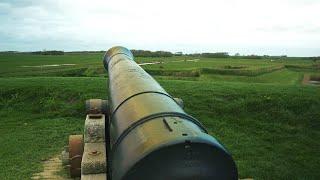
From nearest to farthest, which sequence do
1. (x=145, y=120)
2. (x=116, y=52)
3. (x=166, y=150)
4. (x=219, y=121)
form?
(x=166, y=150) → (x=145, y=120) → (x=116, y=52) → (x=219, y=121)

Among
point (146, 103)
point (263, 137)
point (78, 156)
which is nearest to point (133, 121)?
point (146, 103)

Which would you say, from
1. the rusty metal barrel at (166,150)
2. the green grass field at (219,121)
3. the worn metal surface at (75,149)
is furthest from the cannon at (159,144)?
the green grass field at (219,121)

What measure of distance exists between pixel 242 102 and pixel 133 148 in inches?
472

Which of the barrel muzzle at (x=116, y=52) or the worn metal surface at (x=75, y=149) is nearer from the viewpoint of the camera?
the worn metal surface at (x=75, y=149)

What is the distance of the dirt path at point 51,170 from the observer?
28.7ft

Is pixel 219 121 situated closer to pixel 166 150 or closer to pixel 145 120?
pixel 145 120

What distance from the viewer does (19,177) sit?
8.65 meters

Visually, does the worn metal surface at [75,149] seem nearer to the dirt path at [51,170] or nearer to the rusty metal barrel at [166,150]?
the dirt path at [51,170]

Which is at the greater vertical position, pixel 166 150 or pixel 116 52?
pixel 116 52

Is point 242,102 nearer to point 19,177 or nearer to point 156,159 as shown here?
point 19,177

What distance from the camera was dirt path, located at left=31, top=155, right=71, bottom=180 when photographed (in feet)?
28.7

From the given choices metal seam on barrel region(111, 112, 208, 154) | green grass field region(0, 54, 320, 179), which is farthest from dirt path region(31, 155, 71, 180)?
metal seam on barrel region(111, 112, 208, 154)

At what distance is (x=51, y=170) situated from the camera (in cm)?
919

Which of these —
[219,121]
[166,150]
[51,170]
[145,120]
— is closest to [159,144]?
[166,150]
